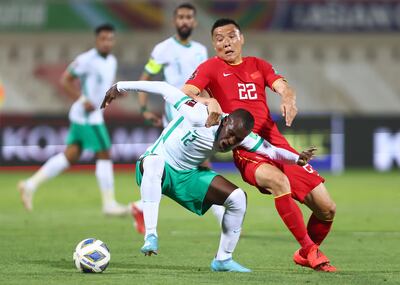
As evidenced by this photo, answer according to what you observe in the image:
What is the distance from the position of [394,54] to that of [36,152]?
1256cm

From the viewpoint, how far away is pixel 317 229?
28.5ft

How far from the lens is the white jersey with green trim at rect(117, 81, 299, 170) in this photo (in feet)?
26.2

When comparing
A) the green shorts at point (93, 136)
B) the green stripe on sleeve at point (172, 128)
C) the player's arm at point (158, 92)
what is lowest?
the green shorts at point (93, 136)

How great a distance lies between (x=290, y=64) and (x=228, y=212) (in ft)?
73.9

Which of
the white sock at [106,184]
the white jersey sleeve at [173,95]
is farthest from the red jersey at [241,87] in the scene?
the white sock at [106,184]

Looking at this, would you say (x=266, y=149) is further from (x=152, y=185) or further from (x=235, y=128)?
(x=152, y=185)

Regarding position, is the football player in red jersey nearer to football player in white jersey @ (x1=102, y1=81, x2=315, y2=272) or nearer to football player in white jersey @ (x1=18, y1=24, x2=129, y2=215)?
football player in white jersey @ (x1=102, y1=81, x2=315, y2=272)

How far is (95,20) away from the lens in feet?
95.1

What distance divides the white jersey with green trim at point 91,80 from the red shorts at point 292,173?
5.93 meters

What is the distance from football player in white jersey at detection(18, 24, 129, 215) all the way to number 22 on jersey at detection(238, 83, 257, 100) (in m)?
5.45

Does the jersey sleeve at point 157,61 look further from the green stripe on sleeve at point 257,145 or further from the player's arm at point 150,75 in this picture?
the green stripe on sleeve at point 257,145

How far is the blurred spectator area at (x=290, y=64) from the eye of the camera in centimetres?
A: 2914

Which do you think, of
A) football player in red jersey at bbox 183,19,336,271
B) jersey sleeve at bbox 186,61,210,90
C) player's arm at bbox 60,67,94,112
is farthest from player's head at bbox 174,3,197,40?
jersey sleeve at bbox 186,61,210,90

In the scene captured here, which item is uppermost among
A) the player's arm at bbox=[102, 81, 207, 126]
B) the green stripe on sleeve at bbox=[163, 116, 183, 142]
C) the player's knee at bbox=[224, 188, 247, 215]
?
the player's arm at bbox=[102, 81, 207, 126]
